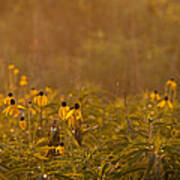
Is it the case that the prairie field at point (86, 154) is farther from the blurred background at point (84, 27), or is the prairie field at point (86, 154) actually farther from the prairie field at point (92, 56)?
the blurred background at point (84, 27)

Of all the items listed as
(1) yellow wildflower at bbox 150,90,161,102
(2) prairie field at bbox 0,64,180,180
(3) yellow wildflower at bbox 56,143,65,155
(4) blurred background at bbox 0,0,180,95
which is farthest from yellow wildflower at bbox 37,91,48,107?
(4) blurred background at bbox 0,0,180,95

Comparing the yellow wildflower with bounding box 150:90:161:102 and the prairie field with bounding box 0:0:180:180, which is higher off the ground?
the prairie field with bounding box 0:0:180:180

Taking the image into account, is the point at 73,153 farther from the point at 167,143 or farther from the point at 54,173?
the point at 167,143

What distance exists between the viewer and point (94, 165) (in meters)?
1.74

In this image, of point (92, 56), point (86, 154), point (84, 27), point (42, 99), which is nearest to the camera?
point (86, 154)

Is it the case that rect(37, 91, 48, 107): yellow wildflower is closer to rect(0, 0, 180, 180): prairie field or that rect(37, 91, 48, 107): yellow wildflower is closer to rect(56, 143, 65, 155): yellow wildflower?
rect(0, 0, 180, 180): prairie field

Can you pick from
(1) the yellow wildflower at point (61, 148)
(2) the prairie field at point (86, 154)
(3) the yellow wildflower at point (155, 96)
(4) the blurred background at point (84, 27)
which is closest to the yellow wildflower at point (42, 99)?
(2) the prairie field at point (86, 154)

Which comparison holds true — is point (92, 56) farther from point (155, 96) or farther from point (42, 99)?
point (42, 99)

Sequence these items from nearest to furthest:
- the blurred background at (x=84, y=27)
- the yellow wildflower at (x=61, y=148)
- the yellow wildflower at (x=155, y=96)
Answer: the yellow wildflower at (x=61, y=148)
the yellow wildflower at (x=155, y=96)
the blurred background at (x=84, y=27)

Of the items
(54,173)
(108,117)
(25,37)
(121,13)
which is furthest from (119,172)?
(121,13)

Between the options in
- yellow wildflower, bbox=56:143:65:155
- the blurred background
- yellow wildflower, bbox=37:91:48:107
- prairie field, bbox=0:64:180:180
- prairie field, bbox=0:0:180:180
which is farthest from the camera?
the blurred background

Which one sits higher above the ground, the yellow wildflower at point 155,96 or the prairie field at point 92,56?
the prairie field at point 92,56

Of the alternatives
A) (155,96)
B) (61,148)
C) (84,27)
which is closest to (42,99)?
(61,148)

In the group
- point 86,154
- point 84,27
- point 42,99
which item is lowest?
point 86,154
